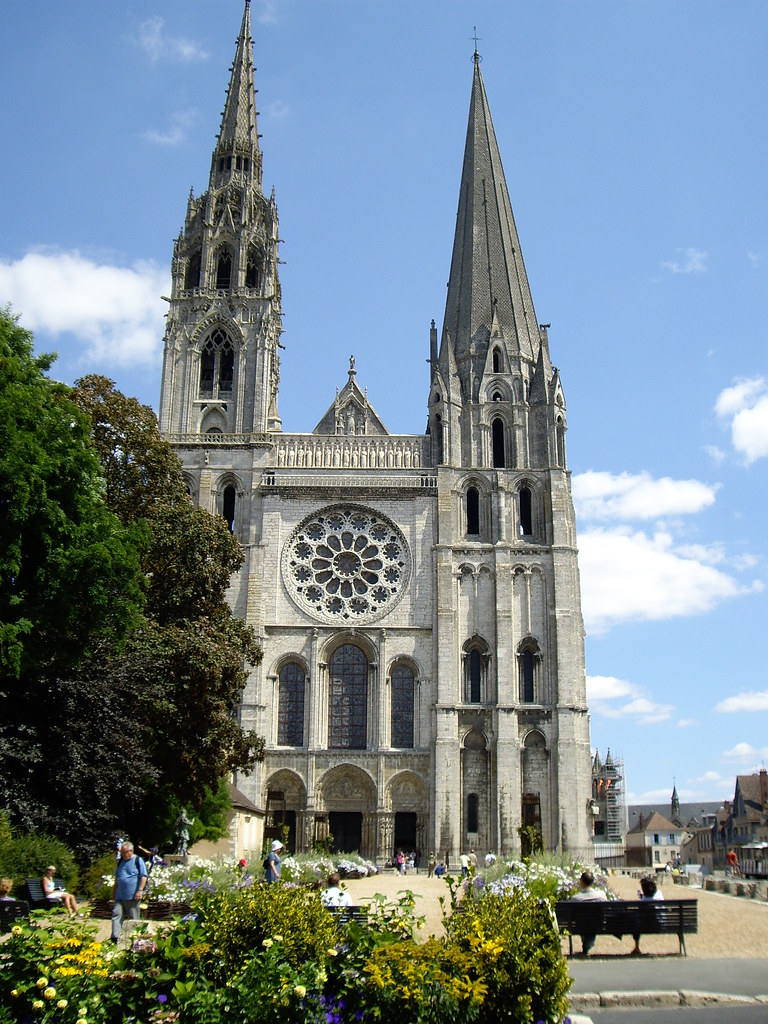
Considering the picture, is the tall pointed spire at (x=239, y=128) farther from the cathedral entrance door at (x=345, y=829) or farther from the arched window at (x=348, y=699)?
the cathedral entrance door at (x=345, y=829)

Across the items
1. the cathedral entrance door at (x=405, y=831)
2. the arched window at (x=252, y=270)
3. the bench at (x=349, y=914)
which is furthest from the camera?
the arched window at (x=252, y=270)

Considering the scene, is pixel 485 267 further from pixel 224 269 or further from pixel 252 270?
pixel 224 269

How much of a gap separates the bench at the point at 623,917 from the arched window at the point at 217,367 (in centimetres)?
3475

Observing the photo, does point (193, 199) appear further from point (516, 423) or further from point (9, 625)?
point (9, 625)

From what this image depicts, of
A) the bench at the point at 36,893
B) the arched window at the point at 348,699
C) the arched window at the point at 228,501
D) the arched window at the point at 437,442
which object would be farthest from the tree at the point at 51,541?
the arched window at the point at 437,442

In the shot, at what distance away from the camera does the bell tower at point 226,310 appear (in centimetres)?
4375

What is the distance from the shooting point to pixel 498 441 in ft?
148

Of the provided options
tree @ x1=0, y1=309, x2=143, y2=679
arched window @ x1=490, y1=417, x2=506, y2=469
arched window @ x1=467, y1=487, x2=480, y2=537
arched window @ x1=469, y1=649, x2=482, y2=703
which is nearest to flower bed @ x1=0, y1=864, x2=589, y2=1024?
tree @ x1=0, y1=309, x2=143, y2=679

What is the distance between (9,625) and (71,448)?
4.20 m

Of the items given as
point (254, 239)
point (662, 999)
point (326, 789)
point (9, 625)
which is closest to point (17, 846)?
point (9, 625)

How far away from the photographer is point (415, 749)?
39.4 m

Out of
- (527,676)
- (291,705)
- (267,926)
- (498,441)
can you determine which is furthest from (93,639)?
(498,441)

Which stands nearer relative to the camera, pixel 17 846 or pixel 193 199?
pixel 17 846

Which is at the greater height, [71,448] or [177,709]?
[71,448]
